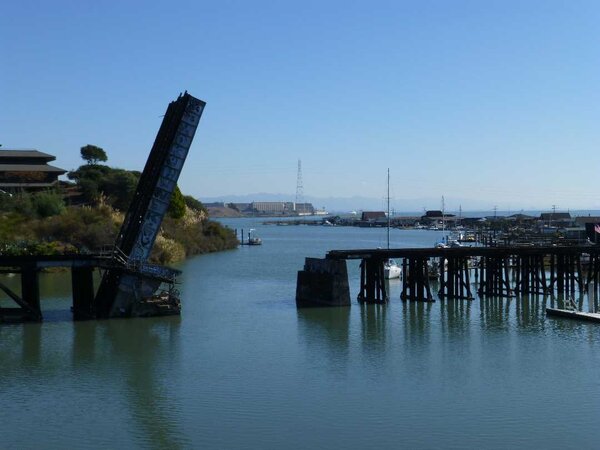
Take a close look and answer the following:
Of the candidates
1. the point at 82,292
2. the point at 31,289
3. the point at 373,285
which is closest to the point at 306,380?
the point at 82,292

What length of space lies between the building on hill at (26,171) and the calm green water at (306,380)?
51.8 m

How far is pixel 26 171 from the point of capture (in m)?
93.5

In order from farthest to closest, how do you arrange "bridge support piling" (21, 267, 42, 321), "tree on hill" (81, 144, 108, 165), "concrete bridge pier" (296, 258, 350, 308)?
"tree on hill" (81, 144, 108, 165)
"concrete bridge pier" (296, 258, 350, 308)
"bridge support piling" (21, 267, 42, 321)

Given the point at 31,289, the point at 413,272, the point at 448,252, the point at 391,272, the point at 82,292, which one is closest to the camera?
the point at 31,289

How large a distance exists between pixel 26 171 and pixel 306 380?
7254 centimetres

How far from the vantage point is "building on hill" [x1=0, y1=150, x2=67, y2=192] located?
3615 inches

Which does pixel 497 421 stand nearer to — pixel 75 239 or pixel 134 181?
pixel 75 239

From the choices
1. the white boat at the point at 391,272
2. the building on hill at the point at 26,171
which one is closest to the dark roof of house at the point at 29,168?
the building on hill at the point at 26,171

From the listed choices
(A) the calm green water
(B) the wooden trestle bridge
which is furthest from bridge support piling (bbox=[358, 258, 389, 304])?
(A) the calm green water

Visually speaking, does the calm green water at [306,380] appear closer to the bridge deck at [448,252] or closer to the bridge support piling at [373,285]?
the bridge support piling at [373,285]

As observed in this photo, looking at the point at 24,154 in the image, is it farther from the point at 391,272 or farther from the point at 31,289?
the point at 31,289

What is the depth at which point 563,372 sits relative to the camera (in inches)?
1147

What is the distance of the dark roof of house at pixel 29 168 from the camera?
3642 inches

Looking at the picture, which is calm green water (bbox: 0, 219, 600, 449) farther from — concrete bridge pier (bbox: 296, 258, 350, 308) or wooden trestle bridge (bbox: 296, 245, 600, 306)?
wooden trestle bridge (bbox: 296, 245, 600, 306)
